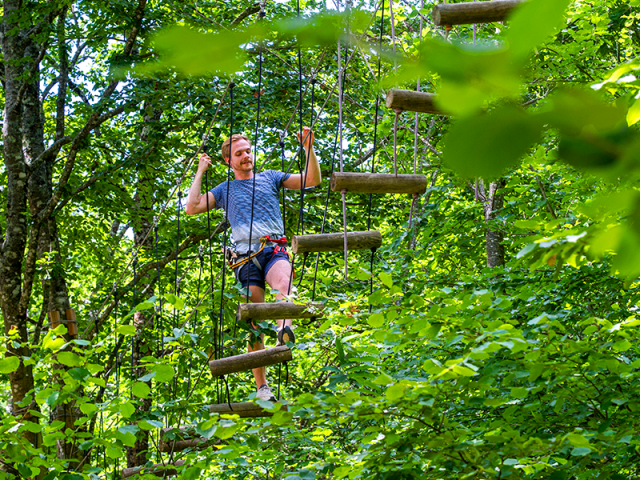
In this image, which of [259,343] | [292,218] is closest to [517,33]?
[259,343]

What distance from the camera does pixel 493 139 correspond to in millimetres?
312

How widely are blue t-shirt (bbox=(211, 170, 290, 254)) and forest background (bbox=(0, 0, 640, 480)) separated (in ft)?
0.67

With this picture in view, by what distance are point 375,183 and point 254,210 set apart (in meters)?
1.03

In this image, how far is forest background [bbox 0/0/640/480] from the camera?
35 cm

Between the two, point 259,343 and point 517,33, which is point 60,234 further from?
point 517,33

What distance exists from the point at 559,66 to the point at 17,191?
470cm

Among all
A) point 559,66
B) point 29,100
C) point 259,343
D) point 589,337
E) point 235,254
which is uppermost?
point 29,100

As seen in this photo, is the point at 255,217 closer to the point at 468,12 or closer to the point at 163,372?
the point at 163,372

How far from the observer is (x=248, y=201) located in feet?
10.0

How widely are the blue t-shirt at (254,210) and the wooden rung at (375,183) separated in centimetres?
94

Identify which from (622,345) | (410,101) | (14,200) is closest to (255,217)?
(410,101)

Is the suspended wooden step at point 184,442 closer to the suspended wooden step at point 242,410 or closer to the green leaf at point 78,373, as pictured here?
the suspended wooden step at point 242,410

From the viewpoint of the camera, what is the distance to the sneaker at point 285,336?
2.58m

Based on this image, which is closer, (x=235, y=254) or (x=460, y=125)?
(x=460, y=125)
